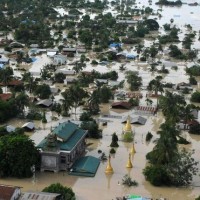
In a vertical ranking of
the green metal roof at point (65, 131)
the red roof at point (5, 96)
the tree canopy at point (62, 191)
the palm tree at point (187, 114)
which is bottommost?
the red roof at point (5, 96)

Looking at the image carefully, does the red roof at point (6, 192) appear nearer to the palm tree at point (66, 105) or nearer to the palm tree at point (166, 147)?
the palm tree at point (166, 147)

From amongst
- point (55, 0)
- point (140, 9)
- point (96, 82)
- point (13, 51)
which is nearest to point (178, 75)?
point (96, 82)

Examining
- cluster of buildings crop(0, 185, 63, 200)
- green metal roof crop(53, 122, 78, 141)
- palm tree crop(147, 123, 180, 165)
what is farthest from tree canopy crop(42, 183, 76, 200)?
palm tree crop(147, 123, 180, 165)

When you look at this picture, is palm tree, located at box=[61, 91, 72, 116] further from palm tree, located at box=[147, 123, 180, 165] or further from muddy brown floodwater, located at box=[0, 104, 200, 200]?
palm tree, located at box=[147, 123, 180, 165]

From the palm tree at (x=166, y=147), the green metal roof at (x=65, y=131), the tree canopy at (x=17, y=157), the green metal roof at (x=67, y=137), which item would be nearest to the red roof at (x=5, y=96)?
Answer: the green metal roof at (x=67, y=137)

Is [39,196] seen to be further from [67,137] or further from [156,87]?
[156,87]

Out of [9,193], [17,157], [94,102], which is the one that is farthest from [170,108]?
[9,193]
